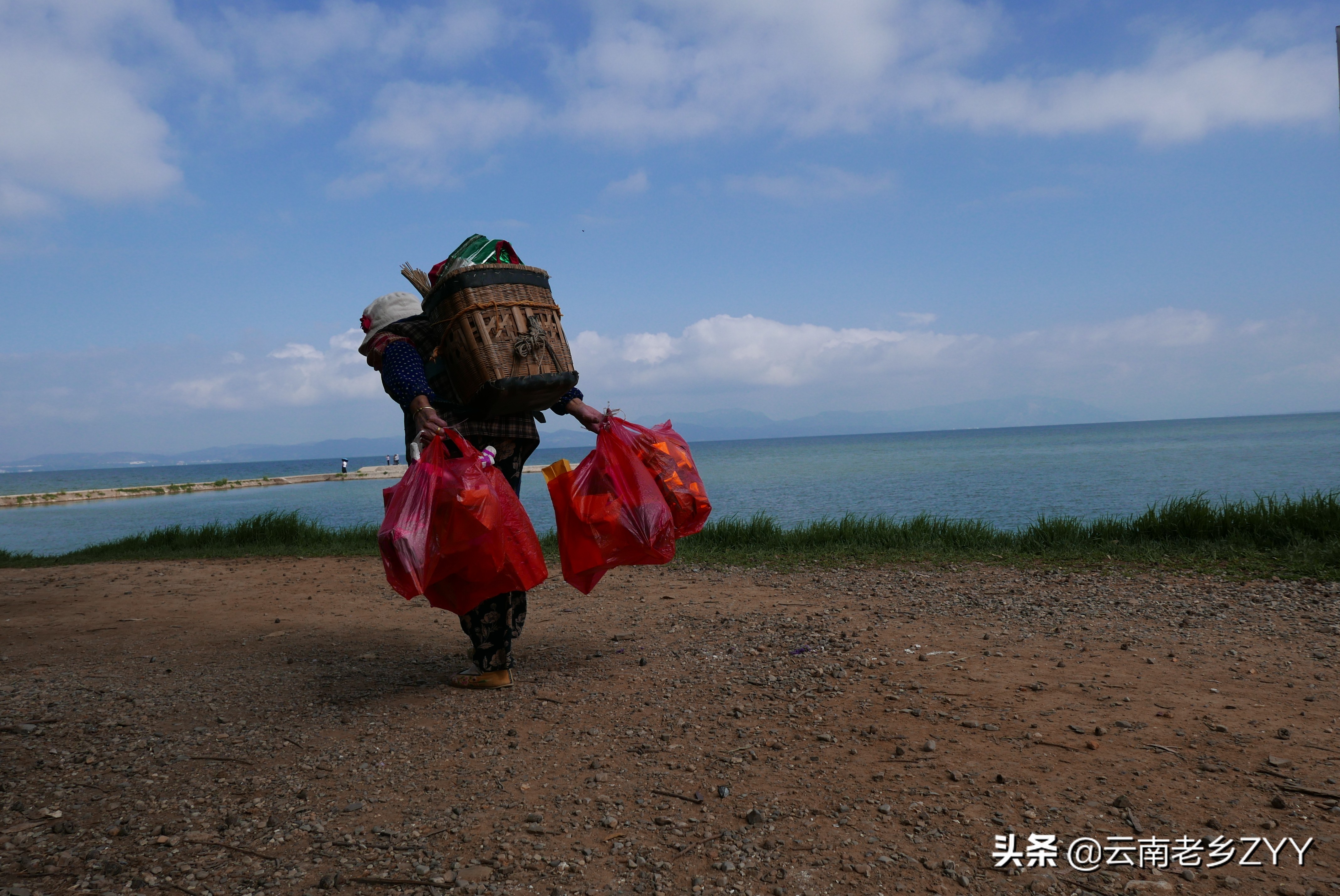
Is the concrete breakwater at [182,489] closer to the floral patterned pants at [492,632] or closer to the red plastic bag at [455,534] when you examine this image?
the floral patterned pants at [492,632]

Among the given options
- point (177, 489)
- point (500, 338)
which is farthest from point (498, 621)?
point (177, 489)

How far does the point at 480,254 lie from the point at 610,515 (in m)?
1.29

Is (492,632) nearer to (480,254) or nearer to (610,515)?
(610,515)

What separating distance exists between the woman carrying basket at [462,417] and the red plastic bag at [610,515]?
211 millimetres

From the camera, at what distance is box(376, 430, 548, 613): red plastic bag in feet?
9.71

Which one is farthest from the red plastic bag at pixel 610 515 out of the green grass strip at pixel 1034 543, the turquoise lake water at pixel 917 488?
the turquoise lake water at pixel 917 488

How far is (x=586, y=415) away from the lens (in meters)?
3.79

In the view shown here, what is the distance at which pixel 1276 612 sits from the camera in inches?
174

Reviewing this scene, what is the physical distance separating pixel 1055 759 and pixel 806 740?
829 mm

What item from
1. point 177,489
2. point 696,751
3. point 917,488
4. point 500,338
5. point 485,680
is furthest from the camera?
point 177,489

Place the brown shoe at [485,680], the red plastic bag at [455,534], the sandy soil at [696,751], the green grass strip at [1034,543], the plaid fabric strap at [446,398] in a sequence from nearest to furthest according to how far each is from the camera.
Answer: the sandy soil at [696,751] < the red plastic bag at [455,534] < the plaid fabric strap at [446,398] < the brown shoe at [485,680] < the green grass strip at [1034,543]

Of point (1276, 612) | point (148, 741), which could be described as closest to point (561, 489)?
point (148, 741)

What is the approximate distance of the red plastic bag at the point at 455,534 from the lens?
2.96 m

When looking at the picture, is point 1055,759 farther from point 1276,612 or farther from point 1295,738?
point 1276,612
